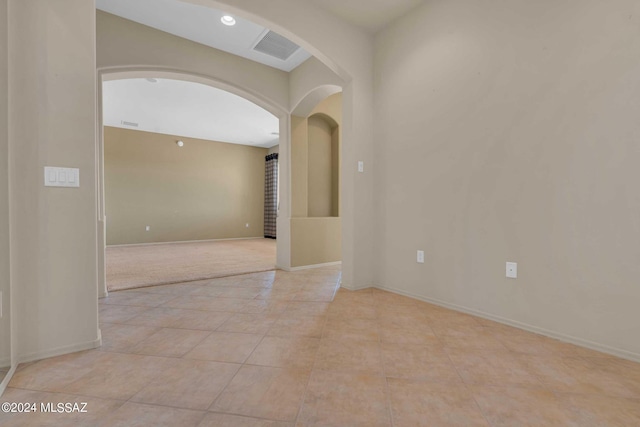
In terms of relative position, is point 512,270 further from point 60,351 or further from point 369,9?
A: point 60,351

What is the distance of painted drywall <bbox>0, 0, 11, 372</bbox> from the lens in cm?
145

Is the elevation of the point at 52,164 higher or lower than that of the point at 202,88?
lower

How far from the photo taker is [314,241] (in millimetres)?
4242

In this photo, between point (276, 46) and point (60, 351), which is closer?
point (60, 351)

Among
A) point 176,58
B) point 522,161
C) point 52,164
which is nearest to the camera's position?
point 52,164

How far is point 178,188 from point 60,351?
668 cm

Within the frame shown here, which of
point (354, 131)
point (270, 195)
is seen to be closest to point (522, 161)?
point (354, 131)

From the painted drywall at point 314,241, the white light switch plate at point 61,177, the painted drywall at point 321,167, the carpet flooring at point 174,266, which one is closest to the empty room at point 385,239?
the white light switch plate at point 61,177

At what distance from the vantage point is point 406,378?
1421 millimetres

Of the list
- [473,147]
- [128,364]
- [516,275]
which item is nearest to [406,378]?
[516,275]

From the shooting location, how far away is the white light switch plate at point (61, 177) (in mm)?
1603

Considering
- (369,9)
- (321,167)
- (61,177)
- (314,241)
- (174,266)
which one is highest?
(369,9)

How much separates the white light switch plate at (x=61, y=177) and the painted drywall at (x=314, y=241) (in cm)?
260

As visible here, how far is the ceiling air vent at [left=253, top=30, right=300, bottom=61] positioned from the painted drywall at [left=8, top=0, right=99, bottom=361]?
1.89 metres
